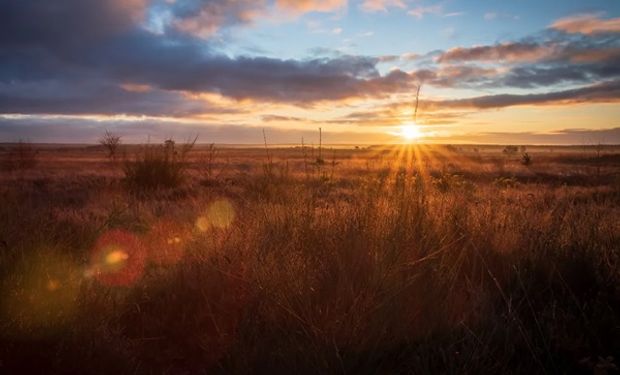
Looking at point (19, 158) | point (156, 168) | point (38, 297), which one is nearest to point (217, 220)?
point (38, 297)

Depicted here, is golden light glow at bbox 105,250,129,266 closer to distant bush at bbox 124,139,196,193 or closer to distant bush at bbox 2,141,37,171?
distant bush at bbox 124,139,196,193

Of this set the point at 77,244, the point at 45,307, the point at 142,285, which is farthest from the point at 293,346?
the point at 77,244

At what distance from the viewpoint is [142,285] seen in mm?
5012

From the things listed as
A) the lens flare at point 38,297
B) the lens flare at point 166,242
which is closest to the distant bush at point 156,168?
the lens flare at point 166,242

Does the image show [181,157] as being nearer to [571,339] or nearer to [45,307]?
[45,307]

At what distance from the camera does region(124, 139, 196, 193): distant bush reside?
16.4m

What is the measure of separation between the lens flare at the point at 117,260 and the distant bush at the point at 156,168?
869cm

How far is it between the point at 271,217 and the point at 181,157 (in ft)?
40.6

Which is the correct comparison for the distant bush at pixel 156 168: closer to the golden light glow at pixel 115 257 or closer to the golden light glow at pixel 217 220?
the golden light glow at pixel 217 220

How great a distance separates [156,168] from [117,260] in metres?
10.8

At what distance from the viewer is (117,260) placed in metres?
6.19

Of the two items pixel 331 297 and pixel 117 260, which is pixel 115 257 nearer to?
pixel 117 260

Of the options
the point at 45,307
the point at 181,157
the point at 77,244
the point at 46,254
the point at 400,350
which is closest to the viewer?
the point at 400,350

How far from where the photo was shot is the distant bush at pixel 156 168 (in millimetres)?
16375
